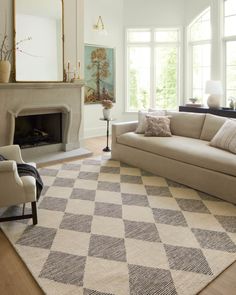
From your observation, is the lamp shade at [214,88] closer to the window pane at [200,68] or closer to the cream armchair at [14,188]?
the window pane at [200,68]

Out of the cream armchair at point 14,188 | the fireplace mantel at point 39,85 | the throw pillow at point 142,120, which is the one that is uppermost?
the fireplace mantel at point 39,85

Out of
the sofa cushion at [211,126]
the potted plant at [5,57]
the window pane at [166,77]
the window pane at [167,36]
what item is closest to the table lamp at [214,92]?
the window pane at [166,77]

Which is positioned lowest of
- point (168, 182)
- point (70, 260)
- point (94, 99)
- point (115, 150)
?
point (70, 260)

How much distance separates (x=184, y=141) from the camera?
416 cm

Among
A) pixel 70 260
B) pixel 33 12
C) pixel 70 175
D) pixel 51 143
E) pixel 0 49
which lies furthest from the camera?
pixel 51 143

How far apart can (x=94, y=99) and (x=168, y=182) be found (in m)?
3.44

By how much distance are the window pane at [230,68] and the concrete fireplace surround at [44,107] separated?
3142 millimetres

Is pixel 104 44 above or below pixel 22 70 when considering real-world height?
above

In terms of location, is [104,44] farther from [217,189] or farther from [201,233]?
[201,233]

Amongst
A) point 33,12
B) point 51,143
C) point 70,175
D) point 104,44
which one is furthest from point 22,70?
point 104,44

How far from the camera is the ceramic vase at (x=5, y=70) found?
4.33 metres

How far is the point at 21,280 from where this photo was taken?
2021 mm

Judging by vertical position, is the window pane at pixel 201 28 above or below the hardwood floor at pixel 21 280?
above

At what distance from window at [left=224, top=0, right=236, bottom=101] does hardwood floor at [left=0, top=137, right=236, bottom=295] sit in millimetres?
4806
